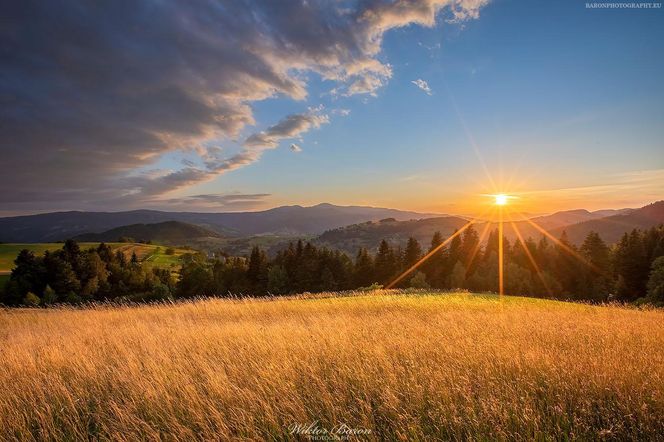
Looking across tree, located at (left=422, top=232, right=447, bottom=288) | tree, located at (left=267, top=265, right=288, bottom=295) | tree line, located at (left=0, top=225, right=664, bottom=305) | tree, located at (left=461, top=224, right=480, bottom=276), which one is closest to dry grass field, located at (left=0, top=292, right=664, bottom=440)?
tree line, located at (left=0, top=225, right=664, bottom=305)

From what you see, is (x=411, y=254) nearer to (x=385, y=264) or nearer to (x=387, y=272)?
(x=385, y=264)

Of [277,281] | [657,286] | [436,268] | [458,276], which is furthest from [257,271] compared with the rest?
[657,286]

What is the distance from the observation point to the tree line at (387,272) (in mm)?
51781

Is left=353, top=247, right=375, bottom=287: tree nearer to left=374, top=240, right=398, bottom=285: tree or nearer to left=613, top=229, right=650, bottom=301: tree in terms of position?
left=374, top=240, right=398, bottom=285: tree

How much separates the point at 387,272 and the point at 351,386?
204 ft

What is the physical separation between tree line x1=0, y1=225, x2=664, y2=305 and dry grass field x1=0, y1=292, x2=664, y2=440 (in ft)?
151

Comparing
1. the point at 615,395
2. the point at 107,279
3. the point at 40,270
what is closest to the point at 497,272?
the point at 615,395

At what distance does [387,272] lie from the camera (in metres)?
65.6

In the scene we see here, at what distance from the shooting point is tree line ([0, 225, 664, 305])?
51.8m

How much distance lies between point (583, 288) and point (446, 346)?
62.8 metres

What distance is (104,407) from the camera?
490 cm

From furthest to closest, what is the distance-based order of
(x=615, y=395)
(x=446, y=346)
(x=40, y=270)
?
(x=40, y=270), (x=446, y=346), (x=615, y=395)

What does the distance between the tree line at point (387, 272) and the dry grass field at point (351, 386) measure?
4607 centimetres

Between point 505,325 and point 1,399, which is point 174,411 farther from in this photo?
point 505,325
